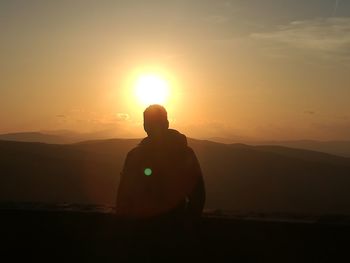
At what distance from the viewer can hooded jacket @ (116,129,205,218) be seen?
438 cm

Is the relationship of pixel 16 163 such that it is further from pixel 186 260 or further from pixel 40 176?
pixel 186 260

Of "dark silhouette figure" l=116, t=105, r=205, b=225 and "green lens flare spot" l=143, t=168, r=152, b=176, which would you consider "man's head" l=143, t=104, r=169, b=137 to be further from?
"green lens flare spot" l=143, t=168, r=152, b=176

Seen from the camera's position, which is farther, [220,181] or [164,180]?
[220,181]

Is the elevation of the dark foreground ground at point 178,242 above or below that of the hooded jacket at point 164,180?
below

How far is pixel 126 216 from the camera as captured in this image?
14.6ft

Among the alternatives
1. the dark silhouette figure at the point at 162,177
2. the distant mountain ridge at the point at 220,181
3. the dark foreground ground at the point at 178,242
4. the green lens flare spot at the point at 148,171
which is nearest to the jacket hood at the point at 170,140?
the dark silhouette figure at the point at 162,177

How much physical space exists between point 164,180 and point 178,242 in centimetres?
46

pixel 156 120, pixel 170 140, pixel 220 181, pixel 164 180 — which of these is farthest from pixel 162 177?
pixel 220 181

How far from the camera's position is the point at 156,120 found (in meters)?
4.39

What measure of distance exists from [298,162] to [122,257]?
2424 inches

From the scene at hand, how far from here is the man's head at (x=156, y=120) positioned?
173 inches

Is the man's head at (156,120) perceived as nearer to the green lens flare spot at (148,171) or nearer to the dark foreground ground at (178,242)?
the green lens flare spot at (148,171)

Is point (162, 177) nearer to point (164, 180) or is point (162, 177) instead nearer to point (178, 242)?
point (164, 180)

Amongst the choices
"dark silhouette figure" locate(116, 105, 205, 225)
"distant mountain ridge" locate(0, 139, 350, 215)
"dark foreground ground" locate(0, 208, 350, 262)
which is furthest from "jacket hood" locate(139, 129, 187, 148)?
"distant mountain ridge" locate(0, 139, 350, 215)
